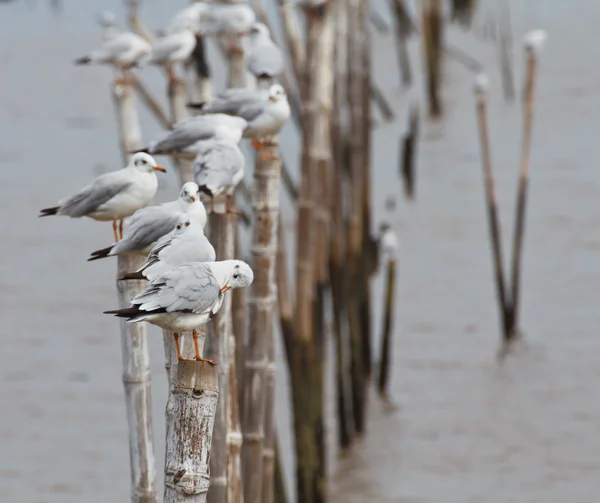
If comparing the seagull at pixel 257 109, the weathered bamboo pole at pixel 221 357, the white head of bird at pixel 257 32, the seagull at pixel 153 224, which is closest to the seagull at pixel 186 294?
the seagull at pixel 153 224

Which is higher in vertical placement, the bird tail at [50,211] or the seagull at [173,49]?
the seagull at [173,49]

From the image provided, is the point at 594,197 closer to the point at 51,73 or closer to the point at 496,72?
the point at 496,72

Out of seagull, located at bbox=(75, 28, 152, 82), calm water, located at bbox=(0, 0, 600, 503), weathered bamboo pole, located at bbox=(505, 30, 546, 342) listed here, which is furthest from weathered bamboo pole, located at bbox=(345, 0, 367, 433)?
seagull, located at bbox=(75, 28, 152, 82)

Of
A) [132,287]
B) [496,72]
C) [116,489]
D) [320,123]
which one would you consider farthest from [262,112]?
[496,72]

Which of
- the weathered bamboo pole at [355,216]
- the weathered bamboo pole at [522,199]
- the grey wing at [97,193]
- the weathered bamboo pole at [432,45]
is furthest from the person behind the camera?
the weathered bamboo pole at [432,45]

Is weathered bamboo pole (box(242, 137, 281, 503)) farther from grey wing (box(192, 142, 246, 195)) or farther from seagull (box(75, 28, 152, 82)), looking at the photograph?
seagull (box(75, 28, 152, 82))

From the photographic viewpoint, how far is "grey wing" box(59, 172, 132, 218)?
4.49 meters

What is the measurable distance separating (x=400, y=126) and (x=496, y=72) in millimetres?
2601

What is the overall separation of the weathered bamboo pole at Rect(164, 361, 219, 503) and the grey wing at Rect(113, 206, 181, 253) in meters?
0.62

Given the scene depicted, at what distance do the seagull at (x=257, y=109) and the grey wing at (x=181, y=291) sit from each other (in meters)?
1.93

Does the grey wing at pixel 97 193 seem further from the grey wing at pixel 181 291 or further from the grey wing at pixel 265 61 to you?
the grey wing at pixel 265 61

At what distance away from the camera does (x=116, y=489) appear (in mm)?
8258

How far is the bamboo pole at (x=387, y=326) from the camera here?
920cm

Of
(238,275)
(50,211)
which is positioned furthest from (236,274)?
Result: (50,211)
